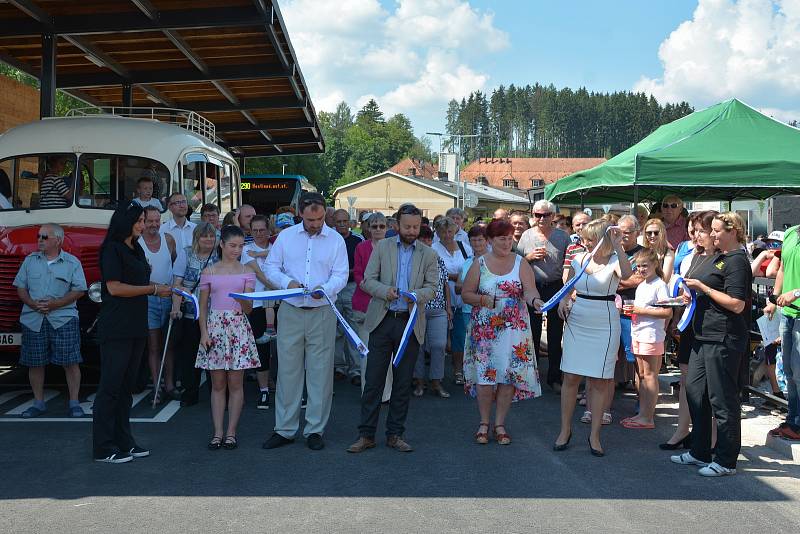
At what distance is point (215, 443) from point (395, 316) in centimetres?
182

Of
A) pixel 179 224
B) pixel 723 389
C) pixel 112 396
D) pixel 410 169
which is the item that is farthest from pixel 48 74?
pixel 410 169

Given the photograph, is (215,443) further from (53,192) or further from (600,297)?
(53,192)

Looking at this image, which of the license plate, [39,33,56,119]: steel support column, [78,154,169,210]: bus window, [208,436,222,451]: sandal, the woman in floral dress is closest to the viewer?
[208,436,222,451]: sandal

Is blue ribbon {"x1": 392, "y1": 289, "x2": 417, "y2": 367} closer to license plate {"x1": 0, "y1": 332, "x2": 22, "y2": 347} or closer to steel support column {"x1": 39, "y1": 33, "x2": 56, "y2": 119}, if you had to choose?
license plate {"x1": 0, "y1": 332, "x2": 22, "y2": 347}

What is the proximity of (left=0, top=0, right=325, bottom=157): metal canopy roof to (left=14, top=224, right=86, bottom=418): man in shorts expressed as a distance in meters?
6.55

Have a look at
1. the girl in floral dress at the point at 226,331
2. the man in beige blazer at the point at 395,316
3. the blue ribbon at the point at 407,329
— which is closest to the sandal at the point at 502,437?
the man in beige blazer at the point at 395,316

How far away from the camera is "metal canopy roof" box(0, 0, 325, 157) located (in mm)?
14523

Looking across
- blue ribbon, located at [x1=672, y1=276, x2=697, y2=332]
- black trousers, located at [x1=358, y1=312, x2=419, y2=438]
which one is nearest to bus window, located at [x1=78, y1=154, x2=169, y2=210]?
black trousers, located at [x1=358, y1=312, x2=419, y2=438]

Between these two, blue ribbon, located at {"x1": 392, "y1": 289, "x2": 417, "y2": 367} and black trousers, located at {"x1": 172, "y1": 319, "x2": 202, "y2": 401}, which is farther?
black trousers, located at {"x1": 172, "y1": 319, "x2": 202, "y2": 401}

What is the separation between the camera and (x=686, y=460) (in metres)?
7.09

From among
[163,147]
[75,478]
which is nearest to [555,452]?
[75,478]

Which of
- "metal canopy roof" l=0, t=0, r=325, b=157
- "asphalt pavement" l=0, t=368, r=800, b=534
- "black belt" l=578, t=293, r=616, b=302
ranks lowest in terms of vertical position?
"asphalt pavement" l=0, t=368, r=800, b=534

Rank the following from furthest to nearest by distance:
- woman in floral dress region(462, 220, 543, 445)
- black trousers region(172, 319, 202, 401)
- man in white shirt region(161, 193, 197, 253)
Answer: man in white shirt region(161, 193, 197, 253) → black trousers region(172, 319, 202, 401) → woman in floral dress region(462, 220, 543, 445)

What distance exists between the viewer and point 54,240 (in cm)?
852
